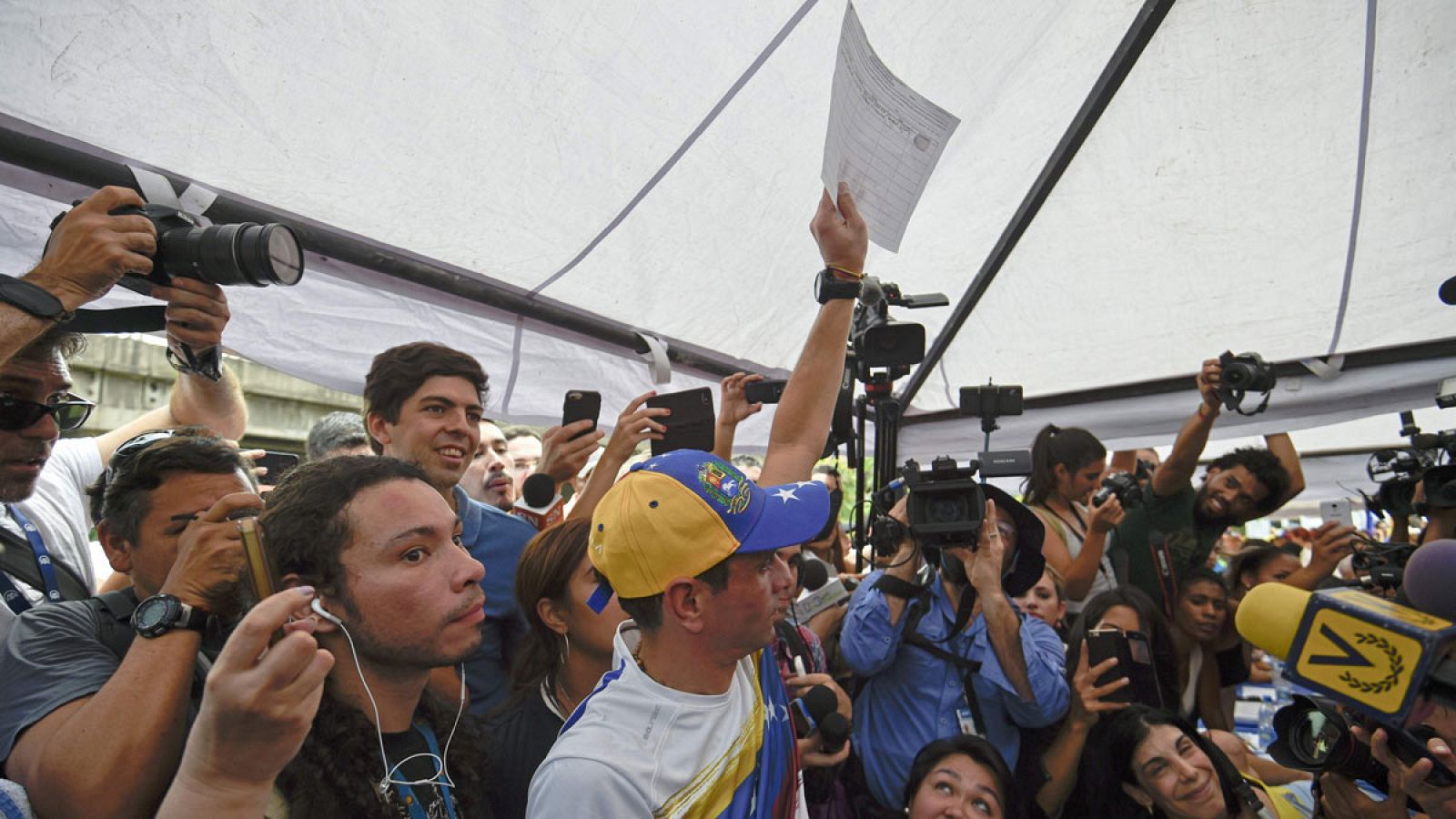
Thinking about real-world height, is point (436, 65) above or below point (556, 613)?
above

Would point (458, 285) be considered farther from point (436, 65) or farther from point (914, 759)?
point (914, 759)

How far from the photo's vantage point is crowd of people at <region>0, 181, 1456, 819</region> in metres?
1.27

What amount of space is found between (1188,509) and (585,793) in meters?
3.37

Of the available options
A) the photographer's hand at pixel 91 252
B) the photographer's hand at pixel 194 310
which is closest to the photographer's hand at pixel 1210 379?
the photographer's hand at pixel 194 310

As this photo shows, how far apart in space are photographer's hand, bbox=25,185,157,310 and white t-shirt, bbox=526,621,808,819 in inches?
41.8

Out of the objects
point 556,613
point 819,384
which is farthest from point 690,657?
point 819,384

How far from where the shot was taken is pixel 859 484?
111 inches

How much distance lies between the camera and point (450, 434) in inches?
88.4

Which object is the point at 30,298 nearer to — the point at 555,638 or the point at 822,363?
the point at 555,638

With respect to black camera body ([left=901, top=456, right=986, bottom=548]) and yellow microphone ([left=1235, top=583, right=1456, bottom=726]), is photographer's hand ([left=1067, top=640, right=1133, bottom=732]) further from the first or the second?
yellow microphone ([left=1235, top=583, right=1456, bottom=726])

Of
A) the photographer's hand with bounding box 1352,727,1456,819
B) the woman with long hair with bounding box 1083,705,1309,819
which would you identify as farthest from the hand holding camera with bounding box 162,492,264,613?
the woman with long hair with bounding box 1083,705,1309,819

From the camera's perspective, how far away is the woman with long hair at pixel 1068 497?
11.6 ft

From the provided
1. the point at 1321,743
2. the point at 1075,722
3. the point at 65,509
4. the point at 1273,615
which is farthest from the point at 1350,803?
the point at 65,509

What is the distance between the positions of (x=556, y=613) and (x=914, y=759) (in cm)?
116
